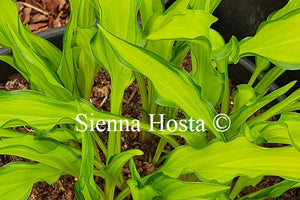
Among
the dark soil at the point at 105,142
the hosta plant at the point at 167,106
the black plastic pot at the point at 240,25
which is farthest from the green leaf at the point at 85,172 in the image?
the black plastic pot at the point at 240,25

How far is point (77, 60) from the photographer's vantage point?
90 centimetres

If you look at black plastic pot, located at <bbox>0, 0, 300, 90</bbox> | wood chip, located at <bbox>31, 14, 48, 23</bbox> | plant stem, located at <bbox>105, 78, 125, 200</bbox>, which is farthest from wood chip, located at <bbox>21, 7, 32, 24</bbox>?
plant stem, located at <bbox>105, 78, 125, 200</bbox>

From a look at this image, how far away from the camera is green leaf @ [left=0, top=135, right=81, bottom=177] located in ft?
2.22

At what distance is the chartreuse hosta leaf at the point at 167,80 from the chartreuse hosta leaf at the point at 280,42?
10 centimetres

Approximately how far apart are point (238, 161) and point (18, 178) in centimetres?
31

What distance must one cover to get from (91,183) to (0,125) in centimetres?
15

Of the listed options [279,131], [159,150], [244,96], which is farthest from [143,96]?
[279,131]

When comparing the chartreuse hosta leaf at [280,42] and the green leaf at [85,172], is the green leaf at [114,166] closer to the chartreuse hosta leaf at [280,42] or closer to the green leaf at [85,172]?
the green leaf at [85,172]

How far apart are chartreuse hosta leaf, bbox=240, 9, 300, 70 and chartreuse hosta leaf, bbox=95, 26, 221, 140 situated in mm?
96

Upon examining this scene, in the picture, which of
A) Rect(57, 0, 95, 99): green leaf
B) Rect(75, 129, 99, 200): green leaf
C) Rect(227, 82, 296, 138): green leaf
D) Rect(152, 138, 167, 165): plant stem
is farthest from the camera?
Rect(152, 138, 167, 165): plant stem

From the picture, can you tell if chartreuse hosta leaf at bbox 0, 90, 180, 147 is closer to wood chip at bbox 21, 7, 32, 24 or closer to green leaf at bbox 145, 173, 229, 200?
green leaf at bbox 145, 173, 229, 200

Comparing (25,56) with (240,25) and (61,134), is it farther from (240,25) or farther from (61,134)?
(240,25)

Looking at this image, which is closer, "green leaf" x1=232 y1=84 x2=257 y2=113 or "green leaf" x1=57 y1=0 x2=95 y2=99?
"green leaf" x1=232 y1=84 x2=257 y2=113

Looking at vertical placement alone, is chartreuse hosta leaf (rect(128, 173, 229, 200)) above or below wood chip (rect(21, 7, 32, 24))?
below
